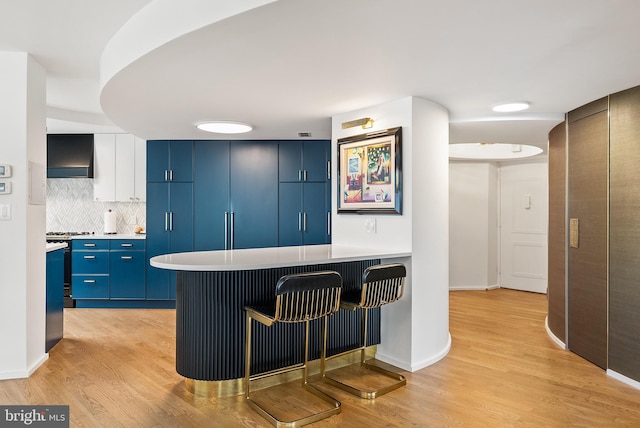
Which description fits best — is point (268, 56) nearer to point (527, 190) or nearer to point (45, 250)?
point (45, 250)

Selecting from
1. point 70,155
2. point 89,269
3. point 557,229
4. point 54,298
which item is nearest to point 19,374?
point 54,298

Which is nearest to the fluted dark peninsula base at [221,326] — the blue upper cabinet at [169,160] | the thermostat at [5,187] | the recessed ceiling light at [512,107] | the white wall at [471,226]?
the thermostat at [5,187]

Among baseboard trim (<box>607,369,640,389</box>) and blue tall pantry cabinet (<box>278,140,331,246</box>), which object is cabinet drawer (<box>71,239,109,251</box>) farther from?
baseboard trim (<box>607,369,640,389</box>)

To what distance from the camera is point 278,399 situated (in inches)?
113

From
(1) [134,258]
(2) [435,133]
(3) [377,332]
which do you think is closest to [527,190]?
(2) [435,133]

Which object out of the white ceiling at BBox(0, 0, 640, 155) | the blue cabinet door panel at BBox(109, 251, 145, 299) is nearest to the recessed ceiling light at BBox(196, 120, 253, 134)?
the white ceiling at BBox(0, 0, 640, 155)

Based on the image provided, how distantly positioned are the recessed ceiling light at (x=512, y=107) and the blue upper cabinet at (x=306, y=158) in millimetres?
2270

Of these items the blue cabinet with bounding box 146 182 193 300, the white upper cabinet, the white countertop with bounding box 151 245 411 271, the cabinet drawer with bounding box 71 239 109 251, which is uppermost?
the white upper cabinet

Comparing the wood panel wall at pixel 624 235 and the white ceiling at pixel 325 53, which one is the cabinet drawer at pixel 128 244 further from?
the wood panel wall at pixel 624 235

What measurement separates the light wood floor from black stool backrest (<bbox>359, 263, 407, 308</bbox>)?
658 mm

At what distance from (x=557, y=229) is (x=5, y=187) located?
16.0 ft

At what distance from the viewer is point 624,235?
3242 mm

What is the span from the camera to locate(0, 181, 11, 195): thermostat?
3.16 meters

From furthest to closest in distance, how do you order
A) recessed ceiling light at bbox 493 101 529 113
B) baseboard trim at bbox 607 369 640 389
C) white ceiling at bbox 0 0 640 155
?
recessed ceiling light at bbox 493 101 529 113 → baseboard trim at bbox 607 369 640 389 → white ceiling at bbox 0 0 640 155
